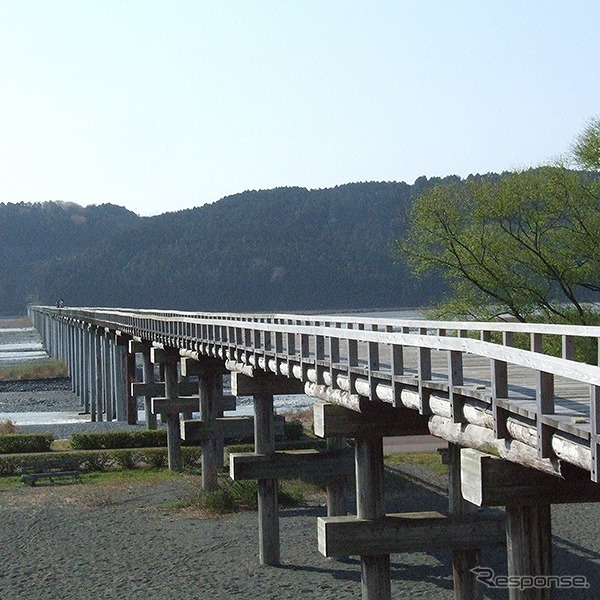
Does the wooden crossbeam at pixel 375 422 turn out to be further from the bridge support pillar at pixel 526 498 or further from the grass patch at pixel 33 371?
the grass patch at pixel 33 371

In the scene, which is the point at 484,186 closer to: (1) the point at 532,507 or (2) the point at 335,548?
(2) the point at 335,548

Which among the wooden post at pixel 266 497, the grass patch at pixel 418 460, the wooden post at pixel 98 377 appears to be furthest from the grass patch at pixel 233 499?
the wooden post at pixel 98 377

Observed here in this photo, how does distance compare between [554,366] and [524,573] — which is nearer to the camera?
[554,366]

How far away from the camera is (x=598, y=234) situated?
29094 millimetres

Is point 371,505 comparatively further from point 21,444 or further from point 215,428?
point 21,444

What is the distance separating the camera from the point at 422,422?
534 inches

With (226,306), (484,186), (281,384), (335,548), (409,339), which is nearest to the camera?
(409,339)

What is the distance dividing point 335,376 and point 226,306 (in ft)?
582

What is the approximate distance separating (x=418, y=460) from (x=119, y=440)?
28.0ft

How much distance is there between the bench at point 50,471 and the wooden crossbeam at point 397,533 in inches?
636

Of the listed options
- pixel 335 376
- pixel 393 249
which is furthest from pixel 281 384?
pixel 393 249

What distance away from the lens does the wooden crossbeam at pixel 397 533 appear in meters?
13.1

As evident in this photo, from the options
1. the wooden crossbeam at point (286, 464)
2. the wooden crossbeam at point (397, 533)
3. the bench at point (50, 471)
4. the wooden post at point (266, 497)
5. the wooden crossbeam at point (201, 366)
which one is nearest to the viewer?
the wooden crossbeam at point (397, 533)

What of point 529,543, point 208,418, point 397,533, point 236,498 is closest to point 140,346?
point 208,418
